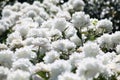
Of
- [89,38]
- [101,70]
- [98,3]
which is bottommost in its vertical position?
[101,70]

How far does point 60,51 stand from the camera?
3.50 metres

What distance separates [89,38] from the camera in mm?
4129

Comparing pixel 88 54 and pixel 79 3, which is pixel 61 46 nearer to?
pixel 88 54

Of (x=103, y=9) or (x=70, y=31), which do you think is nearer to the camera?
(x=70, y=31)

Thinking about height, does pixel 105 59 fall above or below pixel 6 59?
below

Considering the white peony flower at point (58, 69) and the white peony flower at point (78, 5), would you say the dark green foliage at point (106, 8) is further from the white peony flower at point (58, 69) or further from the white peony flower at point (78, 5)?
the white peony flower at point (58, 69)

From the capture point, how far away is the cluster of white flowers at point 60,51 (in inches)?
104

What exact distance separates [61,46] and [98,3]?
4663 millimetres

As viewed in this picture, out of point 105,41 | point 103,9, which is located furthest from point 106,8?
point 105,41

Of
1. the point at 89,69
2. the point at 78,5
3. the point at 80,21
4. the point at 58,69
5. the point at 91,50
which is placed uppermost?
the point at 78,5

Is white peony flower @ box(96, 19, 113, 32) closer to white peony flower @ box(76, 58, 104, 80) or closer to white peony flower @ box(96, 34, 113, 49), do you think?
white peony flower @ box(96, 34, 113, 49)

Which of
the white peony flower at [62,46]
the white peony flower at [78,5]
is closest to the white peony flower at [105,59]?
the white peony flower at [62,46]

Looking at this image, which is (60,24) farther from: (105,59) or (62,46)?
(105,59)

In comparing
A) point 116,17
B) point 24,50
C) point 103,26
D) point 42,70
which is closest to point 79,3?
point 103,26
